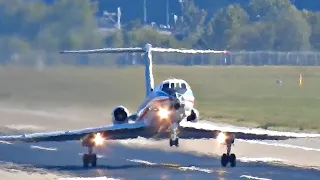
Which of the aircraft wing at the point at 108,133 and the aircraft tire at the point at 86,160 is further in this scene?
the aircraft tire at the point at 86,160

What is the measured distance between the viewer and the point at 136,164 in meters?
34.3

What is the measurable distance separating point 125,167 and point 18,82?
2308 cm

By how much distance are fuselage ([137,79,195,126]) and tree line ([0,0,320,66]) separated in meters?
23.9

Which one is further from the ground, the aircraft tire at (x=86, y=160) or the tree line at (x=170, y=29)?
the tree line at (x=170, y=29)

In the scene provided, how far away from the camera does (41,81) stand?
55.4 m

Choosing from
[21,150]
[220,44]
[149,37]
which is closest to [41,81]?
[21,150]

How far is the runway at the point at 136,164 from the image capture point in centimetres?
3086

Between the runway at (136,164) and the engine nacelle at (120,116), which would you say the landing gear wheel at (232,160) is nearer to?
the runway at (136,164)

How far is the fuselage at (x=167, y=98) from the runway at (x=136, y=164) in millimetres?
1674

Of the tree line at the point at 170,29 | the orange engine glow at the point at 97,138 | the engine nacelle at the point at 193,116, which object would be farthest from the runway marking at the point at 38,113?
the engine nacelle at the point at 193,116

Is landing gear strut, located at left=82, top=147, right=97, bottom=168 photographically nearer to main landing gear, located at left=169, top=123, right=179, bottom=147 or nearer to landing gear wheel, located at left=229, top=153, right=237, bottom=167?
main landing gear, located at left=169, top=123, right=179, bottom=147

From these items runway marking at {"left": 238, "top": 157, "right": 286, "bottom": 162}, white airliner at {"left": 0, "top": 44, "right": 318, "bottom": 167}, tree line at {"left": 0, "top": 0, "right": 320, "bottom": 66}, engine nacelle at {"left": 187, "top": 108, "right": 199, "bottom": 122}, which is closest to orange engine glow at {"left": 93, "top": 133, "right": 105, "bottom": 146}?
white airliner at {"left": 0, "top": 44, "right": 318, "bottom": 167}

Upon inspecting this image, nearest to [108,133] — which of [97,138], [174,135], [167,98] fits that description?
[97,138]

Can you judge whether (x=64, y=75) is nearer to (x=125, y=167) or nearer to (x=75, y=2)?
(x=75, y=2)
